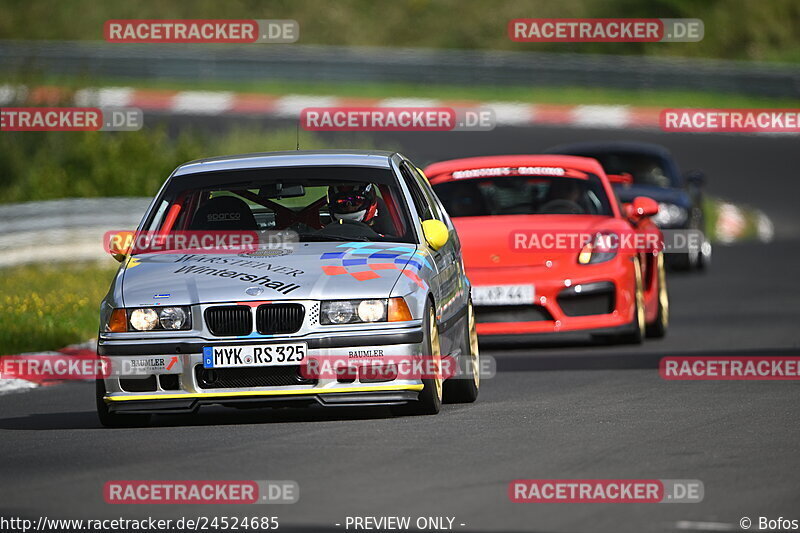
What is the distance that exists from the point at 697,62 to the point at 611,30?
245 inches

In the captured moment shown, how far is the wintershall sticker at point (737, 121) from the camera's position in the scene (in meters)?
37.7

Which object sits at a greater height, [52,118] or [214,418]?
[52,118]

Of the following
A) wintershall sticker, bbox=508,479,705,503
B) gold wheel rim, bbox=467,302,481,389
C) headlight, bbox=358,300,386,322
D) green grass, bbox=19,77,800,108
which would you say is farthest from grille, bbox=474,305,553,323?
green grass, bbox=19,77,800,108

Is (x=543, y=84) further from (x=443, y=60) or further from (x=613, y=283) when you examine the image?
(x=613, y=283)

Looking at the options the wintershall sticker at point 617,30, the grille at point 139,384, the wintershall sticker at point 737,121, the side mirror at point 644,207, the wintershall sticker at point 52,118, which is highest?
the wintershall sticker at point 617,30

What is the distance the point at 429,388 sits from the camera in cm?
955

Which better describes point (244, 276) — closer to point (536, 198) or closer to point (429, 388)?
point (429, 388)

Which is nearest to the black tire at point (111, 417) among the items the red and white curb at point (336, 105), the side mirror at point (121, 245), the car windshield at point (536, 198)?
the side mirror at point (121, 245)

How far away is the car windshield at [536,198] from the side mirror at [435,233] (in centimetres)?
478

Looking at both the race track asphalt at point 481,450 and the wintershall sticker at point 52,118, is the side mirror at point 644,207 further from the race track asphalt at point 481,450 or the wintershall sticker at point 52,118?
the wintershall sticker at point 52,118

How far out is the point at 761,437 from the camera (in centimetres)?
879

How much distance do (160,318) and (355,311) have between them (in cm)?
101

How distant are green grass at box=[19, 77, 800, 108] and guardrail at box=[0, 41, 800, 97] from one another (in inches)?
5.4

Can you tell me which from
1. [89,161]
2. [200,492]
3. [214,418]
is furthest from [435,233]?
[89,161]
